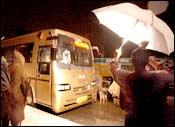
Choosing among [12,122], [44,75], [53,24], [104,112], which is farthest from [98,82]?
[12,122]

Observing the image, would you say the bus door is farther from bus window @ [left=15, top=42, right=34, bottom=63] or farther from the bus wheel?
bus window @ [left=15, top=42, right=34, bottom=63]

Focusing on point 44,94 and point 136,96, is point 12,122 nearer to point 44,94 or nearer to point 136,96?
point 44,94

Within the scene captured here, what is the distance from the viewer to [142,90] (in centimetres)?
380

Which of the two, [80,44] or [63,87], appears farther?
[80,44]

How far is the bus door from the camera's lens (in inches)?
198

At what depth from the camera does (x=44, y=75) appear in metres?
5.11

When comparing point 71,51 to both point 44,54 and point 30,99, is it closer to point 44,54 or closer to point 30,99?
point 44,54

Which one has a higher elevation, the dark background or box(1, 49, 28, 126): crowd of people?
the dark background

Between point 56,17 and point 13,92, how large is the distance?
193 centimetres

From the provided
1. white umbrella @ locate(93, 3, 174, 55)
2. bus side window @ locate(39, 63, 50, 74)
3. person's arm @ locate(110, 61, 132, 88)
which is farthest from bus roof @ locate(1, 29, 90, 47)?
person's arm @ locate(110, 61, 132, 88)

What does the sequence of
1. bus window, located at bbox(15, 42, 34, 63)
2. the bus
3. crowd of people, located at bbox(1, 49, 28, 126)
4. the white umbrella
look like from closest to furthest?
1. the white umbrella
2. crowd of people, located at bbox(1, 49, 28, 126)
3. the bus
4. bus window, located at bbox(15, 42, 34, 63)

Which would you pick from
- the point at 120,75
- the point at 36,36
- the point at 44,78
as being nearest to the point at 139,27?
the point at 120,75

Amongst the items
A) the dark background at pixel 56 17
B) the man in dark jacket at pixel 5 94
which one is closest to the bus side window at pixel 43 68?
the dark background at pixel 56 17

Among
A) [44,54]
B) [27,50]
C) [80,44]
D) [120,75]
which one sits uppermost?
[80,44]
